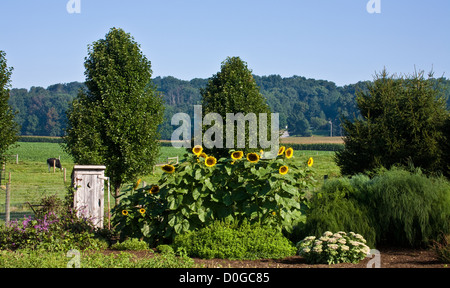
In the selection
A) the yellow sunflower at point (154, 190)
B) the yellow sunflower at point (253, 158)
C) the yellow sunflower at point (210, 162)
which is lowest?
the yellow sunflower at point (154, 190)

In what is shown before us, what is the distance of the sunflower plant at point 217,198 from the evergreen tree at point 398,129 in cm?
418

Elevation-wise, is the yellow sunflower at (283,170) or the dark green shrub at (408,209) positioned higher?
the yellow sunflower at (283,170)

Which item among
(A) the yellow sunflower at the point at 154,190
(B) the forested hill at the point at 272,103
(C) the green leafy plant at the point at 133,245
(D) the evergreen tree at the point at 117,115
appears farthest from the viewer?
(B) the forested hill at the point at 272,103

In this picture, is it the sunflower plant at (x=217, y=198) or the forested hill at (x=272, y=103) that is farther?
the forested hill at (x=272, y=103)

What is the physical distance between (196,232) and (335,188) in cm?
283

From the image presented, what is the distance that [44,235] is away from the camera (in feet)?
27.2

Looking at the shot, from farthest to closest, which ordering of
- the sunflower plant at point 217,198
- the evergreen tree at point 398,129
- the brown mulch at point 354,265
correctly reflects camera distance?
the evergreen tree at point 398,129 < the sunflower plant at point 217,198 < the brown mulch at point 354,265

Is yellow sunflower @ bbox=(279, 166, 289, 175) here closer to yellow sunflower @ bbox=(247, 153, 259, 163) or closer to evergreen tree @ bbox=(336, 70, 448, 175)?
yellow sunflower @ bbox=(247, 153, 259, 163)

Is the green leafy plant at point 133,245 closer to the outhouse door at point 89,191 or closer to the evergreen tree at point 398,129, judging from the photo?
the outhouse door at point 89,191

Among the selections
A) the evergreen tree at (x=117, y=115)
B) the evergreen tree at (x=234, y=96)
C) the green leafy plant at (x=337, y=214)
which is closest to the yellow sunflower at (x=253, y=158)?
the green leafy plant at (x=337, y=214)

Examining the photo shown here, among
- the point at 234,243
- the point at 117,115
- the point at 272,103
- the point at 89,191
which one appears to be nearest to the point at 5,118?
the point at 117,115

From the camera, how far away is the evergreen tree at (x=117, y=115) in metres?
14.0

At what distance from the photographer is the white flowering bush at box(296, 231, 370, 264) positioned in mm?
7277
